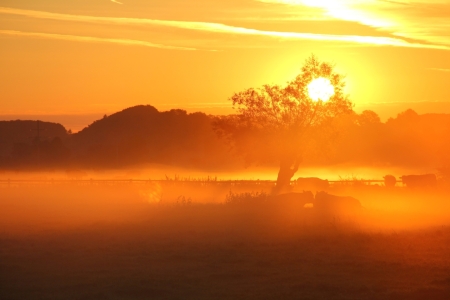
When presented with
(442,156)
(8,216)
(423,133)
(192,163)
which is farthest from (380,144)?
(8,216)

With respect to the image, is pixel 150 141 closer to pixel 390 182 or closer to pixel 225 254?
pixel 390 182

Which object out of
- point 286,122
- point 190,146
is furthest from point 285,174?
point 190,146

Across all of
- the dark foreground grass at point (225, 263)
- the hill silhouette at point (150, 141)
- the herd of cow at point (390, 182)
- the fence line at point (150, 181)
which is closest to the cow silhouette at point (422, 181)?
the herd of cow at point (390, 182)

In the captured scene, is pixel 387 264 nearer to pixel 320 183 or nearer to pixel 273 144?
pixel 273 144

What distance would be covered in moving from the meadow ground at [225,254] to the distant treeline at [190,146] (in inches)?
1836

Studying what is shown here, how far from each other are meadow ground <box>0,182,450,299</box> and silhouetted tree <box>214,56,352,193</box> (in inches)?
351

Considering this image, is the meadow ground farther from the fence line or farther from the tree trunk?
the fence line

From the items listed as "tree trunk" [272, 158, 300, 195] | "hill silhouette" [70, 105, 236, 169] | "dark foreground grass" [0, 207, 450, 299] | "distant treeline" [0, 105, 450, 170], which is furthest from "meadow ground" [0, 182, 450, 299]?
"hill silhouette" [70, 105, 236, 169]

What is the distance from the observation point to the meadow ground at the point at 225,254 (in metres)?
15.9

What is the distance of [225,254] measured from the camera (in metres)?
20.2

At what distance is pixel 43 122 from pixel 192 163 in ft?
246

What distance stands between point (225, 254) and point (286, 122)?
22656 millimetres

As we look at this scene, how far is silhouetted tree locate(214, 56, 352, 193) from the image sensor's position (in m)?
41.4

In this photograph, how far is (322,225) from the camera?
26078mm
